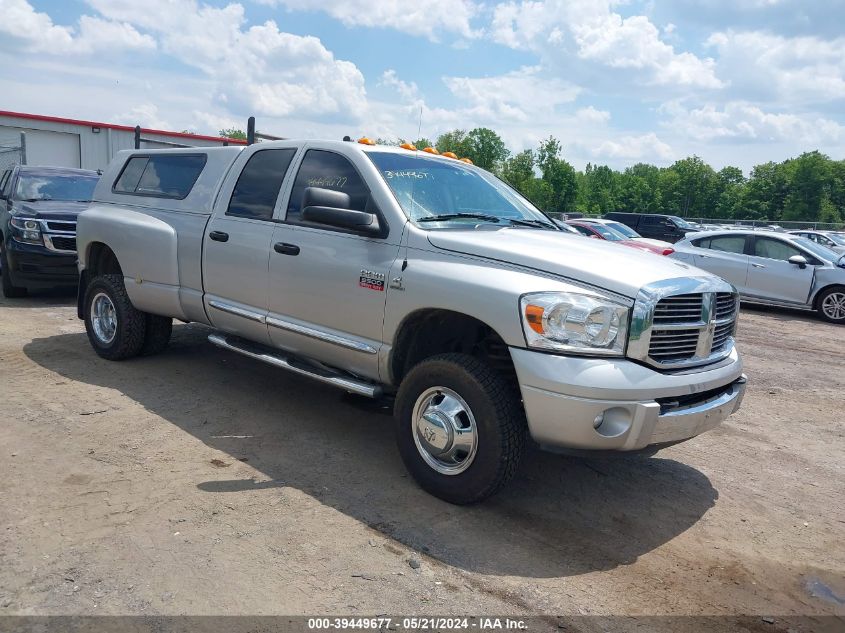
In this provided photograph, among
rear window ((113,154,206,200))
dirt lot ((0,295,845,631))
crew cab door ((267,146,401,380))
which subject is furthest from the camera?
rear window ((113,154,206,200))

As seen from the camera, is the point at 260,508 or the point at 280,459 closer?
the point at 260,508

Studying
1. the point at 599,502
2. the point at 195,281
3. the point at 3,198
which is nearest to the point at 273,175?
the point at 195,281

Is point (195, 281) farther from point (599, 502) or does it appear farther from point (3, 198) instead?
point (3, 198)

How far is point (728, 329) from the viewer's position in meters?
4.36

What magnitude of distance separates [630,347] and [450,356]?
3.23 ft

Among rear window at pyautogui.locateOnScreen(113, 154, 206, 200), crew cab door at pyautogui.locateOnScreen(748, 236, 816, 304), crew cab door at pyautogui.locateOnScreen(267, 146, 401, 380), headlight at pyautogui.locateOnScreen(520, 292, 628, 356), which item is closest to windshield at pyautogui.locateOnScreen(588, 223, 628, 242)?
crew cab door at pyautogui.locateOnScreen(748, 236, 816, 304)

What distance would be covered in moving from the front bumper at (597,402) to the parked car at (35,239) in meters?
8.10

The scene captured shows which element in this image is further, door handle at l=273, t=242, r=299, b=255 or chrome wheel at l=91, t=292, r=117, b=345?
chrome wheel at l=91, t=292, r=117, b=345

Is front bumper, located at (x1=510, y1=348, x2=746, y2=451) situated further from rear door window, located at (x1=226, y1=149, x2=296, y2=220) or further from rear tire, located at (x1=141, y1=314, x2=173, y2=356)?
rear tire, located at (x1=141, y1=314, x2=173, y2=356)

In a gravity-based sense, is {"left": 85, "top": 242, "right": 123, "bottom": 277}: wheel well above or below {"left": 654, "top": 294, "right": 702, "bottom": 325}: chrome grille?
below

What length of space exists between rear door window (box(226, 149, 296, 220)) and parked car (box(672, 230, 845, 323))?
942 cm

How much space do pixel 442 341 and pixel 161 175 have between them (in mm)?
3419

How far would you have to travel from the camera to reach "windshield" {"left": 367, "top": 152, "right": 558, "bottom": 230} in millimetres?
4555

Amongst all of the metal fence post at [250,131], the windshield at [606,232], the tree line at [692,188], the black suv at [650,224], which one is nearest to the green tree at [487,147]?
the tree line at [692,188]
